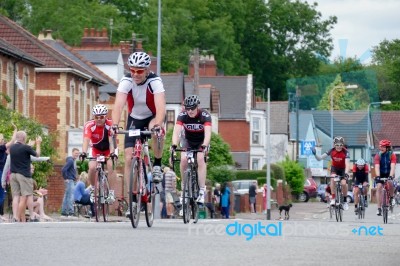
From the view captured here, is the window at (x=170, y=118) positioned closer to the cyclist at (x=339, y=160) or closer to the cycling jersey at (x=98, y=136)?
the cyclist at (x=339, y=160)

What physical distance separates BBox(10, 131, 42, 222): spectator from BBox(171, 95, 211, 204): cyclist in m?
5.15

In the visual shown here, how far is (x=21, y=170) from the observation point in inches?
1014

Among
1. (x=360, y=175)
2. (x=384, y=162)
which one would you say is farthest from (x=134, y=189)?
(x=360, y=175)

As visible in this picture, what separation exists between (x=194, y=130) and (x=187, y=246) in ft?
19.1

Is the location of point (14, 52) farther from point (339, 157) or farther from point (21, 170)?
→ point (21, 170)

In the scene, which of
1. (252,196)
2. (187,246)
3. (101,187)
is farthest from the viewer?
(252,196)

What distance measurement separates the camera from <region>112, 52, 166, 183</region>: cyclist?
17.9 metres

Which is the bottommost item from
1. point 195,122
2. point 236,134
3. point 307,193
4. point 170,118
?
point 307,193

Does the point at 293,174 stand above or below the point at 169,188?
below

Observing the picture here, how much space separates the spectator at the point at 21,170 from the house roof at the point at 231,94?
232ft

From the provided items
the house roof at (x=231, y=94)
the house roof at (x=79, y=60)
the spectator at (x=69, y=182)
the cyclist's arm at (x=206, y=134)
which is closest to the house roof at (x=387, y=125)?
the house roof at (x=231, y=94)

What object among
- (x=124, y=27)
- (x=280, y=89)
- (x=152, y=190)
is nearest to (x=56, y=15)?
(x=124, y=27)

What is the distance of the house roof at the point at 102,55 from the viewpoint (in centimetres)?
7869

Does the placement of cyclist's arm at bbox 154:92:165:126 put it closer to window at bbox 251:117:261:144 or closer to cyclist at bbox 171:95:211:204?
cyclist at bbox 171:95:211:204
